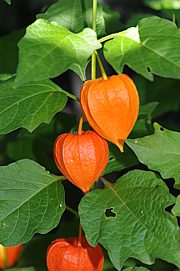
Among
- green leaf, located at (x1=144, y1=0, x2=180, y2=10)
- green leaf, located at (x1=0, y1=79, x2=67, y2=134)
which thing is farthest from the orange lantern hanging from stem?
green leaf, located at (x1=144, y1=0, x2=180, y2=10)

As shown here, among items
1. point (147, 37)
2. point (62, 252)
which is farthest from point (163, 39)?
point (62, 252)

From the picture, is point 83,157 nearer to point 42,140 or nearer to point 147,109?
point 147,109

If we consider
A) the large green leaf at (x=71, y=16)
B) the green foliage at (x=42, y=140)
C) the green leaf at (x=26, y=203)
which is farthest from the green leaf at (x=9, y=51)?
the green leaf at (x=26, y=203)

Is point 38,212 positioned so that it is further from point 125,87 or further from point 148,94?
point 148,94

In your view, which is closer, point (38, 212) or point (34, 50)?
point (34, 50)

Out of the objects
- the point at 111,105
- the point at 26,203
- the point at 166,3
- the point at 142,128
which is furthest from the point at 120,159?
the point at 166,3

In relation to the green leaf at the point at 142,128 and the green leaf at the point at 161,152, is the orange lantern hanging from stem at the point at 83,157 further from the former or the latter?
the green leaf at the point at 142,128
